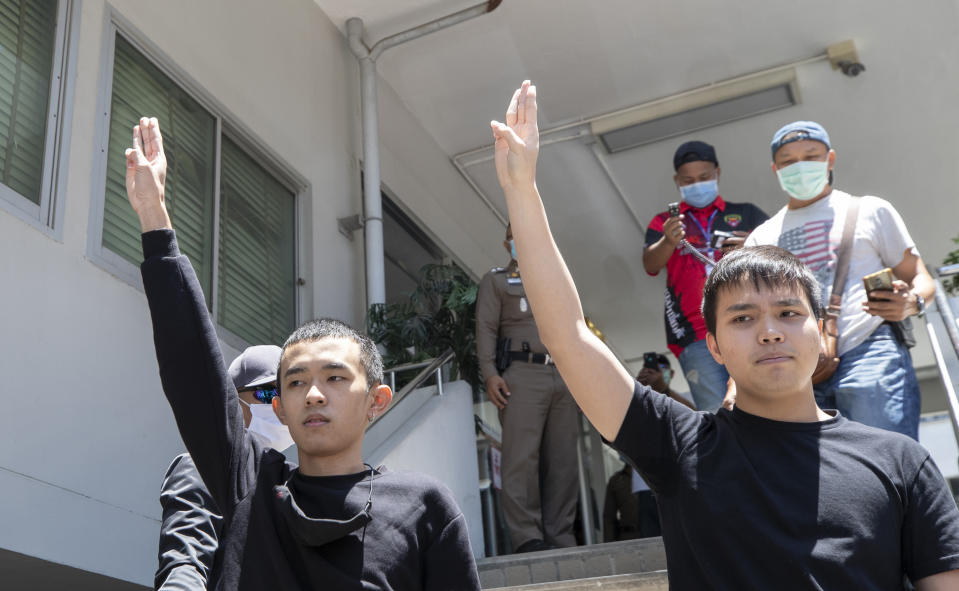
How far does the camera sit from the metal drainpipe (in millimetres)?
7609

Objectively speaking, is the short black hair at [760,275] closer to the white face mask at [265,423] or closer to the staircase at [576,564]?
the white face mask at [265,423]

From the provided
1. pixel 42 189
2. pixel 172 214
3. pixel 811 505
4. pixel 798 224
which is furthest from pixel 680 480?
pixel 172 214

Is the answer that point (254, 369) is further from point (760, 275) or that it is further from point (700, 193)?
point (700, 193)

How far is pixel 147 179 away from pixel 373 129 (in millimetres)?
5822

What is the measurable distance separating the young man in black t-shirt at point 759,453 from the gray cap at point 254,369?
1.32 metres

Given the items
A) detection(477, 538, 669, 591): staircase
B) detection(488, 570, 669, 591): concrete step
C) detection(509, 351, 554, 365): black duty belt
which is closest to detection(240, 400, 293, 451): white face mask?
detection(488, 570, 669, 591): concrete step

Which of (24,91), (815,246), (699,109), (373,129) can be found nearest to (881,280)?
(815,246)

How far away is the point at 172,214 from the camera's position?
5891 mm

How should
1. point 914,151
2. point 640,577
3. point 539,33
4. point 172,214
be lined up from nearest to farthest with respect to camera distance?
point 640,577 < point 172,214 < point 539,33 < point 914,151

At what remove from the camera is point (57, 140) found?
495 cm

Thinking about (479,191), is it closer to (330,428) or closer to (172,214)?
(172,214)

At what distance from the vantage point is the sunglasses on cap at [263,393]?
3188mm

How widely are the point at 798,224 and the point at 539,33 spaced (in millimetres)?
5052

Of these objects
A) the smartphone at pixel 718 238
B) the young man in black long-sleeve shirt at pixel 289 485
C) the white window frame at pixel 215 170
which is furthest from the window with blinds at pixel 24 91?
the smartphone at pixel 718 238
